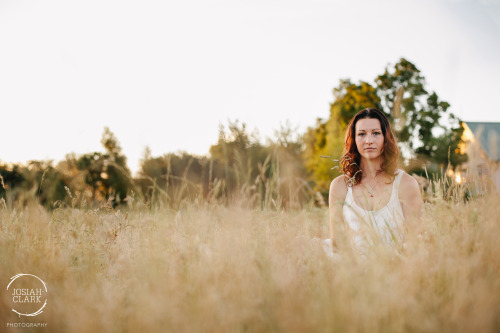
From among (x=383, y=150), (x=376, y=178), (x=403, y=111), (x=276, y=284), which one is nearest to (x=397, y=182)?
(x=376, y=178)

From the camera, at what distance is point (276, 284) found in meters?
1.52

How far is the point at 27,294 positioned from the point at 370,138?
10.4 ft

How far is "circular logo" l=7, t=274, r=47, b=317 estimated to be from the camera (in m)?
1.74

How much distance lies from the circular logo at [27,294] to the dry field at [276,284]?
5 cm

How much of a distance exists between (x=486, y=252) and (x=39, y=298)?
2567mm

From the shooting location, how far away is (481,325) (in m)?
1.13

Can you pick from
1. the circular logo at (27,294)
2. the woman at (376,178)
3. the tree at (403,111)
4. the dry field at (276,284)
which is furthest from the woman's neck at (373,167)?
the tree at (403,111)

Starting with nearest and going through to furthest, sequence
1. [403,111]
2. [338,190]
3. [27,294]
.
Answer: [27,294]
[338,190]
[403,111]

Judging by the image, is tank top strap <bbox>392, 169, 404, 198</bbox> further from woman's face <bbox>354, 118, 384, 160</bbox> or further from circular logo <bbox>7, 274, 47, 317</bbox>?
circular logo <bbox>7, 274, 47, 317</bbox>

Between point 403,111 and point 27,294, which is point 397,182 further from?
point 403,111

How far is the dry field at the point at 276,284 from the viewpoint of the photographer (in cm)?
127

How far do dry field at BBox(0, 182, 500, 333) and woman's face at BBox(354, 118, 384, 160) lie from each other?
3.45 feet

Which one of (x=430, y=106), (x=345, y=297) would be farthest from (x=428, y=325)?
(x=430, y=106)

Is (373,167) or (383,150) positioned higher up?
(383,150)
